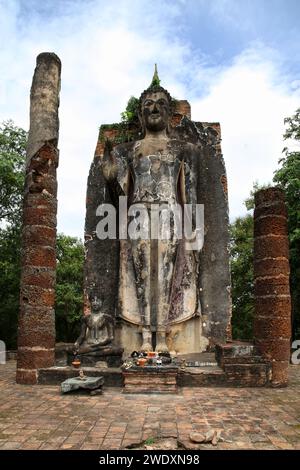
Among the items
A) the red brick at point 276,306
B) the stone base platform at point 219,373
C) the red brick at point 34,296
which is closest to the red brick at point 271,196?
the red brick at point 276,306

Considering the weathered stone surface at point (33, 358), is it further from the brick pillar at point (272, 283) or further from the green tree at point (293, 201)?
the green tree at point (293, 201)

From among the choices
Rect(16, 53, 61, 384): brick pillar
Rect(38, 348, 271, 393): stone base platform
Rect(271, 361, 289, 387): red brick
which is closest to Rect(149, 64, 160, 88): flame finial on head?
Rect(16, 53, 61, 384): brick pillar

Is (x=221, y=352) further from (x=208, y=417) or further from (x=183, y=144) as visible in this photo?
(x=183, y=144)

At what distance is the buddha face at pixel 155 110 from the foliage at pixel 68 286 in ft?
29.4

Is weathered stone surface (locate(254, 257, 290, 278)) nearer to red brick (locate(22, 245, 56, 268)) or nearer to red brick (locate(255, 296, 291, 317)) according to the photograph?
red brick (locate(255, 296, 291, 317))

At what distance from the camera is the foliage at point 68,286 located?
17703 millimetres

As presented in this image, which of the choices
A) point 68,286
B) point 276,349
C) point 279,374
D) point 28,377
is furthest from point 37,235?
point 68,286

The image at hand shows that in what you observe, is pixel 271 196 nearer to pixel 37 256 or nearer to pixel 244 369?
pixel 244 369

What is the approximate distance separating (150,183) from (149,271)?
1.72 m

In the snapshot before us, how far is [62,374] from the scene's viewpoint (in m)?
7.47

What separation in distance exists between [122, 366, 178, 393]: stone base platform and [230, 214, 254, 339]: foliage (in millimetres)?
10245

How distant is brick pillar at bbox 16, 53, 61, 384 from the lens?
7.78 m

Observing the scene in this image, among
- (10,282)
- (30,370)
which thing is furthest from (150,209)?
(10,282)

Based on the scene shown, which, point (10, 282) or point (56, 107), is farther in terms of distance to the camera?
point (10, 282)
